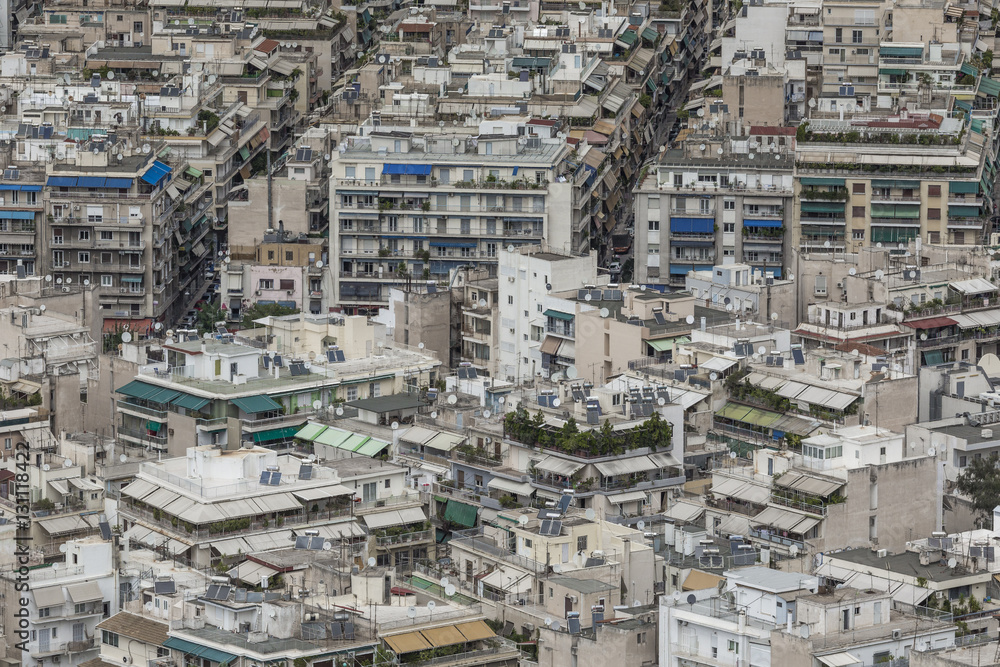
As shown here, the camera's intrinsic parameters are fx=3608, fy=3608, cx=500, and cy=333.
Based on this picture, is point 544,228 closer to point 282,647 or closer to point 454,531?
point 454,531

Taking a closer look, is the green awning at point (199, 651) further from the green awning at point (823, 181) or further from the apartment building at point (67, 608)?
the green awning at point (823, 181)

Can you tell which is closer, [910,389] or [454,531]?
[454,531]

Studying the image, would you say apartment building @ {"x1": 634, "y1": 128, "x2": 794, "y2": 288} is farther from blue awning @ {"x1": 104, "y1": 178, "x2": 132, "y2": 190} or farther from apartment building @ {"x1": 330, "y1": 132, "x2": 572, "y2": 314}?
blue awning @ {"x1": 104, "y1": 178, "x2": 132, "y2": 190}

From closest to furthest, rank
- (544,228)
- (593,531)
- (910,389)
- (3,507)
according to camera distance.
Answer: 1. (593,531)
2. (3,507)
3. (910,389)
4. (544,228)

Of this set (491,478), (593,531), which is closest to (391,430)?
(491,478)

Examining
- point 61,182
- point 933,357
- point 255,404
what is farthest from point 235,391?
point 61,182

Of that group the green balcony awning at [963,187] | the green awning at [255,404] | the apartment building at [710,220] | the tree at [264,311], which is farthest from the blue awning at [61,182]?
the green balcony awning at [963,187]
